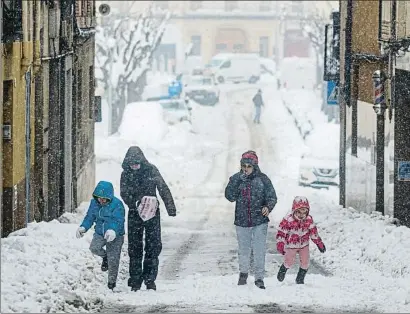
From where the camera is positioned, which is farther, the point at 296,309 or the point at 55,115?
the point at 55,115

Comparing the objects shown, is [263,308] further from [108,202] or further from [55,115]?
[55,115]

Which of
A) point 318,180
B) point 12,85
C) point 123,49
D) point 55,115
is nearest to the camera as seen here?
point 12,85

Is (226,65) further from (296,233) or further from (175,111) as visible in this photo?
(296,233)

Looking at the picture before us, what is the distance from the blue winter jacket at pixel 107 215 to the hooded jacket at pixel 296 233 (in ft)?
6.48

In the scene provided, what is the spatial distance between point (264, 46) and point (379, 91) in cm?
7735

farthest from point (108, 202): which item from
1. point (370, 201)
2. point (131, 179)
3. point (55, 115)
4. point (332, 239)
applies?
point (370, 201)

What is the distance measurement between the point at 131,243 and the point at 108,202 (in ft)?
1.92

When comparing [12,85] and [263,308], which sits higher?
[12,85]

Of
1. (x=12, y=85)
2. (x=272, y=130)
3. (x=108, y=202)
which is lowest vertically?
(x=272, y=130)

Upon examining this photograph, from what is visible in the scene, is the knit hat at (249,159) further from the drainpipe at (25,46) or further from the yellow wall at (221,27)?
the yellow wall at (221,27)

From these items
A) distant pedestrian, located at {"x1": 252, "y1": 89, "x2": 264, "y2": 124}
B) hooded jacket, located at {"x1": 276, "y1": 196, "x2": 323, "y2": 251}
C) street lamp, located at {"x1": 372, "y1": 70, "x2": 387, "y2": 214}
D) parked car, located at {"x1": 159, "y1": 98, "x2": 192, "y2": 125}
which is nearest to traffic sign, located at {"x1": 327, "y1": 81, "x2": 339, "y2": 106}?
street lamp, located at {"x1": 372, "y1": 70, "x2": 387, "y2": 214}

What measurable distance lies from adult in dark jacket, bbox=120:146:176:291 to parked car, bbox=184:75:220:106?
52.7 meters

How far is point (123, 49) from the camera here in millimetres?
51281

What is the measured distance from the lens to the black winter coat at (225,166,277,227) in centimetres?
1256
